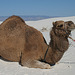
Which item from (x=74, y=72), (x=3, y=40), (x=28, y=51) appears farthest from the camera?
(x=3, y=40)

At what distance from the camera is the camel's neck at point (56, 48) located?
4.11 m

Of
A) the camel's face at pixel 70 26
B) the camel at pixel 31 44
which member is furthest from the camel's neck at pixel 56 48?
the camel's face at pixel 70 26

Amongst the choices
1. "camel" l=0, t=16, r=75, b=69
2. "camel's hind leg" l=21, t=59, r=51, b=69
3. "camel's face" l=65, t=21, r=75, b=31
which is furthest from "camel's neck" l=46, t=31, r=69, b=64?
"camel's face" l=65, t=21, r=75, b=31

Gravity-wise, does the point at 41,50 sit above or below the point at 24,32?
below

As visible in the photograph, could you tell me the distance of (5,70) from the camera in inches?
178

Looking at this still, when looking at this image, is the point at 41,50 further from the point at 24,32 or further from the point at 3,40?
the point at 3,40

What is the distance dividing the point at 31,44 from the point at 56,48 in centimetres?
86

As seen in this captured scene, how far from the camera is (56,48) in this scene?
4.30 metres

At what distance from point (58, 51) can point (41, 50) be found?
0.64 m

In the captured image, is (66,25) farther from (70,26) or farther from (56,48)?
(56,48)

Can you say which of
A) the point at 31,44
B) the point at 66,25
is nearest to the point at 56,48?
the point at 66,25

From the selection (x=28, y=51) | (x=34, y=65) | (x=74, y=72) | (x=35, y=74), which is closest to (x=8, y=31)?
(x=28, y=51)

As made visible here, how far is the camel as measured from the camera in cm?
415

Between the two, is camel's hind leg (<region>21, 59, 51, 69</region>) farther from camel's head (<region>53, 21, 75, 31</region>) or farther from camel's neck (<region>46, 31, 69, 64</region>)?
camel's head (<region>53, 21, 75, 31</region>)
